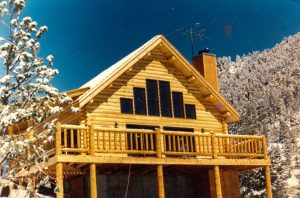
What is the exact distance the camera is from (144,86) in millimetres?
26109

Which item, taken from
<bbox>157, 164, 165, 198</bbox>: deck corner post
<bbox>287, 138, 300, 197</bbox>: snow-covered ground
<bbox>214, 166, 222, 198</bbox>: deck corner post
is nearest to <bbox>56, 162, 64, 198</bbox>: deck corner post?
<bbox>157, 164, 165, 198</bbox>: deck corner post

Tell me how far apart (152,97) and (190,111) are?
95.6 inches

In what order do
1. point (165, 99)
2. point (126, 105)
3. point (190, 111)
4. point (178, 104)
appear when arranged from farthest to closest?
point (190, 111) < point (178, 104) < point (165, 99) < point (126, 105)

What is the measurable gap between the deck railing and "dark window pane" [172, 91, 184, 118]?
6.91ft

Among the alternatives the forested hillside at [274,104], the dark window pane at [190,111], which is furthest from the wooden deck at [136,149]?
the forested hillside at [274,104]

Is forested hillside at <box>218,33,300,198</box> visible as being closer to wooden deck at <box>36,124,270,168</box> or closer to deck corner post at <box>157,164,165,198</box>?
wooden deck at <box>36,124,270,168</box>

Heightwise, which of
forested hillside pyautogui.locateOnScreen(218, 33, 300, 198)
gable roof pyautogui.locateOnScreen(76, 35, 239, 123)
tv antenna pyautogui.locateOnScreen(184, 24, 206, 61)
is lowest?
gable roof pyautogui.locateOnScreen(76, 35, 239, 123)

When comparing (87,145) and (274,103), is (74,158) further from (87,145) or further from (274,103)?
(274,103)

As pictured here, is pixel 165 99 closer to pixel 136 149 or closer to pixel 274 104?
pixel 136 149

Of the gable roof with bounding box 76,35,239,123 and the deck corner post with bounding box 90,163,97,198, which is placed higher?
the gable roof with bounding box 76,35,239,123

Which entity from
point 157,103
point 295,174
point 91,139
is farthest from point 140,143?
point 295,174

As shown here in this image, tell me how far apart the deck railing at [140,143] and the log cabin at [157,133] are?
0.16 feet

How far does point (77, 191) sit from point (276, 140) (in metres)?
105

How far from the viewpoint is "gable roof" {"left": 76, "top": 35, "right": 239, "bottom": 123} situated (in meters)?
24.2
